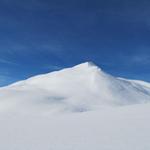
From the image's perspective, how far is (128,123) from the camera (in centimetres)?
1518

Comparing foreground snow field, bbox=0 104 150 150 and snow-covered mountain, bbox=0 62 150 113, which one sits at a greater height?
snow-covered mountain, bbox=0 62 150 113

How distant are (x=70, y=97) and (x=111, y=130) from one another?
140 ft

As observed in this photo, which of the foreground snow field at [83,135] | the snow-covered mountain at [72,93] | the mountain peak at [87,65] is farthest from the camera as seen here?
the mountain peak at [87,65]

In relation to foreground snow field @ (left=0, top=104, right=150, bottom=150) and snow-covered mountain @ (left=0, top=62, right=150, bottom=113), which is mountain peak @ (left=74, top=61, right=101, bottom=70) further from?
foreground snow field @ (left=0, top=104, right=150, bottom=150)

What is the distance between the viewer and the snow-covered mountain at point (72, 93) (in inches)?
1790

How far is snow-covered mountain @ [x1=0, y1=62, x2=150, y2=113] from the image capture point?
149 feet

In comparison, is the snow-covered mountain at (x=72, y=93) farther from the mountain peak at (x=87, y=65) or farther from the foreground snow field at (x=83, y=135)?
the foreground snow field at (x=83, y=135)

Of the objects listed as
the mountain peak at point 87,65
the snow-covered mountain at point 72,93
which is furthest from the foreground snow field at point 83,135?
the mountain peak at point 87,65

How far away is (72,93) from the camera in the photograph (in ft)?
201

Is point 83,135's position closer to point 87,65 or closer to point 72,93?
point 72,93

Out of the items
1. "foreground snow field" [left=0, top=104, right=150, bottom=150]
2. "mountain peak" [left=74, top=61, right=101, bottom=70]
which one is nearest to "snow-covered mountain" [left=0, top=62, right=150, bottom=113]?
"mountain peak" [left=74, top=61, right=101, bottom=70]

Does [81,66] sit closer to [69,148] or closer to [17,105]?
[17,105]

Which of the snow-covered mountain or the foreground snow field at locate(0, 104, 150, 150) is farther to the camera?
the snow-covered mountain

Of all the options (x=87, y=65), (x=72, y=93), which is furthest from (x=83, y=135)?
(x=87, y=65)
